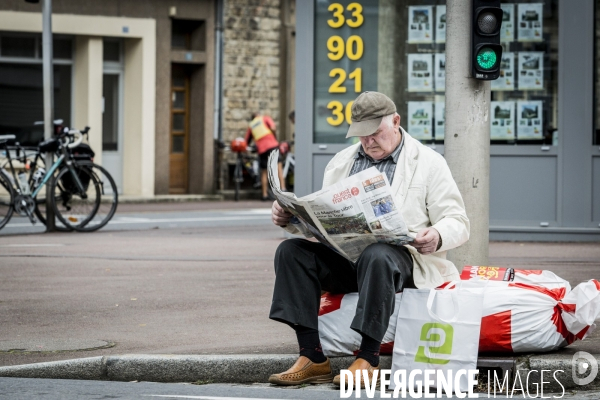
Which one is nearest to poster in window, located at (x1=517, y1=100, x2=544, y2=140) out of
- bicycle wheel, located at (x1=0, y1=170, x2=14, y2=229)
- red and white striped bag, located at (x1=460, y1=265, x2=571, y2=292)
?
bicycle wheel, located at (x1=0, y1=170, x2=14, y2=229)

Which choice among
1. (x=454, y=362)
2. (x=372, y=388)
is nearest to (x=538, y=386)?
(x=454, y=362)

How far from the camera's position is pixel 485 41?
23.1 ft

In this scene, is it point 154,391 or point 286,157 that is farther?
point 286,157

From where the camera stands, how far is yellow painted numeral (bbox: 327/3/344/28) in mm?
13727

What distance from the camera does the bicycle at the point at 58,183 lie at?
→ 14531 mm

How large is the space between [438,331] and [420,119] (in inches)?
324

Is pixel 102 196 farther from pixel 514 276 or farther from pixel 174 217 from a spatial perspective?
pixel 514 276

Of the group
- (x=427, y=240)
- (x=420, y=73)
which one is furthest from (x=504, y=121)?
(x=427, y=240)

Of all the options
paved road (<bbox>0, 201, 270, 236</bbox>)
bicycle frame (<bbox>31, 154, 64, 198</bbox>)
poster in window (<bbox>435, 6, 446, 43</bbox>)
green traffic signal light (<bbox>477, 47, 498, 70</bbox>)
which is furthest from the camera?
paved road (<bbox>0, 201, 270, 236</bbox>)

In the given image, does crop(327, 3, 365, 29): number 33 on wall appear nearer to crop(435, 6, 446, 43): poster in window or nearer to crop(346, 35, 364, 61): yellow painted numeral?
crop(346, 35, 364, 61): yellow painted numeral

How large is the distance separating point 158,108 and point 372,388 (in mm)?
18401

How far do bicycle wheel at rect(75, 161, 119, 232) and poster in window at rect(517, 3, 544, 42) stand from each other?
540 cm

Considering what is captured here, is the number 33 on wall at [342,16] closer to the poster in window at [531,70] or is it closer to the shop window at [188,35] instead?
the poster in window at [531,70]

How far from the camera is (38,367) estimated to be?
6.19 metres
